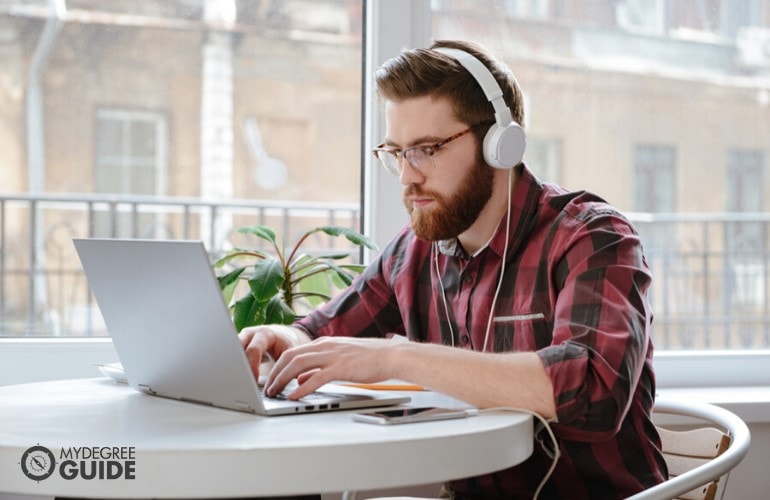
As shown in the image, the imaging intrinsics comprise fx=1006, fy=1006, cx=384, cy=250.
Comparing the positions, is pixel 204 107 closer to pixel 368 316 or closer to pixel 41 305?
pixel 41 305

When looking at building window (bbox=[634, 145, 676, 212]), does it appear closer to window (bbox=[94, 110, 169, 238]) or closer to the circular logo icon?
window (bbox=[94, 110, 169, 238])

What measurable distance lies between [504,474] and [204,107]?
1392mm

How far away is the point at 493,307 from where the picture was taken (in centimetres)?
169

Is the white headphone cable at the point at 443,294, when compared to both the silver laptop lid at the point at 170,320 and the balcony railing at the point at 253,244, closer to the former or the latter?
the silver laptop lid at the point at 170,320

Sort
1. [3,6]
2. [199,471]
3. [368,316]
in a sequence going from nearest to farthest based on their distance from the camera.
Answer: [199,471] → [368,316] → [3,6]

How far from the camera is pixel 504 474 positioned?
162cm

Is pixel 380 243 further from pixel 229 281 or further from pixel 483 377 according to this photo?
pixel 483 377

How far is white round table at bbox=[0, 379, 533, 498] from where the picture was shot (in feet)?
3.34

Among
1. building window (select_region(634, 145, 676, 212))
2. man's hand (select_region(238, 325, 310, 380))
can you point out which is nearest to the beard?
man's hand (select_region(238, 325, 310, 380))

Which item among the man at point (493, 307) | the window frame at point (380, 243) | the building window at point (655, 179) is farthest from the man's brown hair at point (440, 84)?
the building window at point (655, 179)

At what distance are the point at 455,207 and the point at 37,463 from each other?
0.87 m

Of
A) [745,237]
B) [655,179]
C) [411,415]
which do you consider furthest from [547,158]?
[411,415]

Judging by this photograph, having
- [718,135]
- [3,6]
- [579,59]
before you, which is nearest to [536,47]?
[579,59]

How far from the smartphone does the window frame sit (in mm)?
1368
